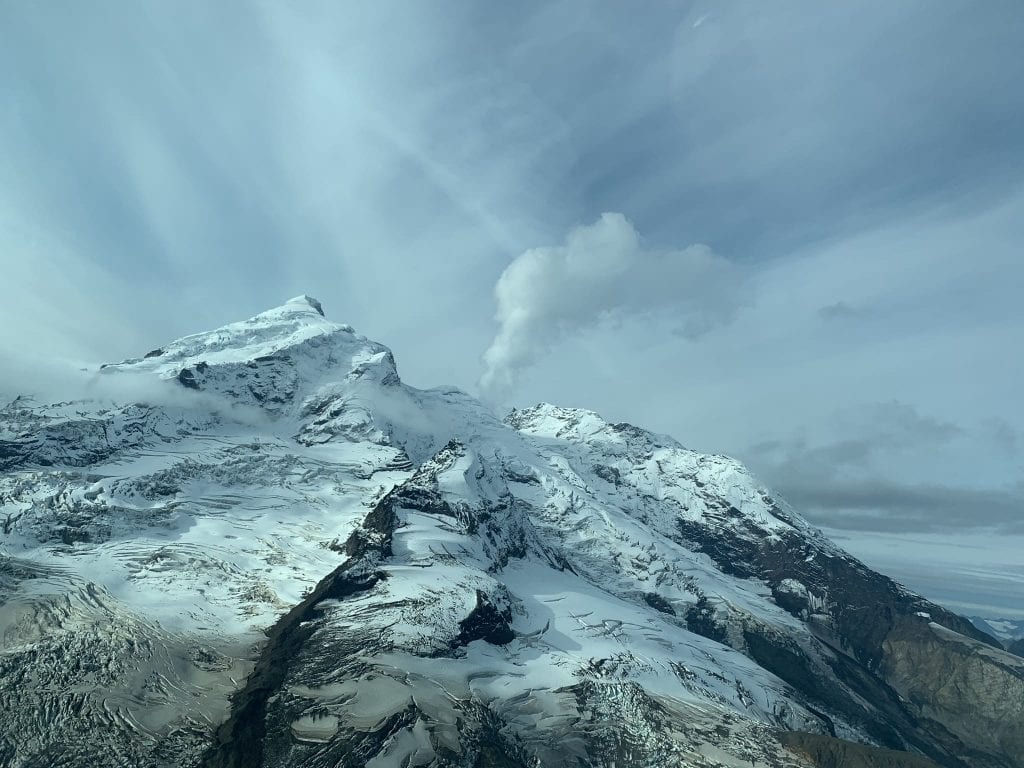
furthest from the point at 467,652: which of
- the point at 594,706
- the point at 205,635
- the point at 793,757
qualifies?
the point at 793,757

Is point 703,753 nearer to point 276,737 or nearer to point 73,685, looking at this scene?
point 276,737

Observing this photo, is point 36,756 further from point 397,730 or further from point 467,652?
point 467,652

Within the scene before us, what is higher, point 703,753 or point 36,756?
point 703,753

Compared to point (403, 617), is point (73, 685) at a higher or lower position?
lower

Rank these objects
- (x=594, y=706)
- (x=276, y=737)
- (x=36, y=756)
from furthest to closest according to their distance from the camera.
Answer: (x=594, y=706), (x=276, y=737), (x=36, y=756)

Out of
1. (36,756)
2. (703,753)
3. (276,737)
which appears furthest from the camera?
(703,753)

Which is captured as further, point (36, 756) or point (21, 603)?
point (21, 603)

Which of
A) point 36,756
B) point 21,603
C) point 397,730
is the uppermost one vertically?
point 21,603

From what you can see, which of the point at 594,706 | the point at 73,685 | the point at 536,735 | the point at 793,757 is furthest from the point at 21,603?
the point at 793,757

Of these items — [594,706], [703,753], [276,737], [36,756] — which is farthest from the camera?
[594,706]
